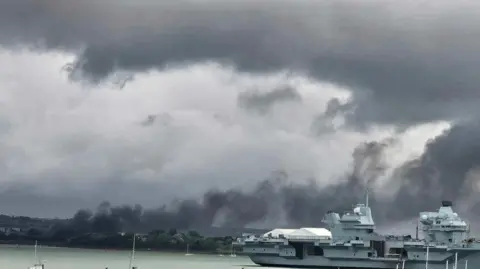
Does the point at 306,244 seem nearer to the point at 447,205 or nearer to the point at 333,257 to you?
the point at 333,257

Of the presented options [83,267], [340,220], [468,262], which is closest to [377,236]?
[340,220]

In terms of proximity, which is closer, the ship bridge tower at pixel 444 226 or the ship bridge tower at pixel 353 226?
the ship bridge tower at pixel 444 226

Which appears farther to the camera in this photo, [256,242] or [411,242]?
[256,242]

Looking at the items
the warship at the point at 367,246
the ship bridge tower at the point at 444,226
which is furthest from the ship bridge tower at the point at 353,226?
the ship bridge tower at the point at 444,226

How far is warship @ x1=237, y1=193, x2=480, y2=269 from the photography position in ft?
360

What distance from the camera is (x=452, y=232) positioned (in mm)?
110938

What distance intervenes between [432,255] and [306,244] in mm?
18867

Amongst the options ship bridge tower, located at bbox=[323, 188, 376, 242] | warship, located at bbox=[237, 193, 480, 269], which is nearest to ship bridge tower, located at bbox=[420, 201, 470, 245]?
warship, located at bbox=[237, 193, 480, 269]

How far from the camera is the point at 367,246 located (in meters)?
117

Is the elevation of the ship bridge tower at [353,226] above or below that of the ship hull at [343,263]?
above

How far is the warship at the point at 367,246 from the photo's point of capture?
360 ft

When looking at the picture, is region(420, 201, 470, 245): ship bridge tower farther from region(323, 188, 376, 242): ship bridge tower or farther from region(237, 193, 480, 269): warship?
region(323, 188, 376, 242): ship bridge tower

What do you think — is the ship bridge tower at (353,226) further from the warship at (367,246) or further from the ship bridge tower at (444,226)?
the ship bridge tower at (444,226)

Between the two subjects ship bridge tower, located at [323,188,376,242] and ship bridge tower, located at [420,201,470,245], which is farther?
ship bridge tower, located at [323,188,376,242]
